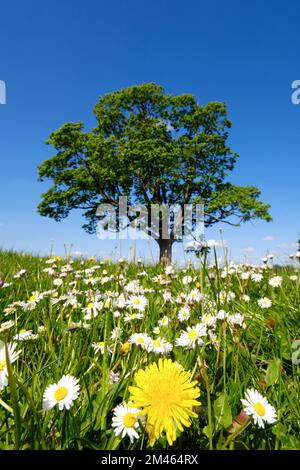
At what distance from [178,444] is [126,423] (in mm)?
208

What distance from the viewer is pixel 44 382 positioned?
1.49 m

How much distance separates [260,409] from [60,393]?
0.63 meters

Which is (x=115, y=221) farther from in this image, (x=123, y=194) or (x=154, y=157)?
(x=154, y=157)

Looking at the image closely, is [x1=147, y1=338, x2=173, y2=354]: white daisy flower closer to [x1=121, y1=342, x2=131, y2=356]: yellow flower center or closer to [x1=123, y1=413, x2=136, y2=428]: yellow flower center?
[x1=121, y1=342, x2=131, y2=356]: yellow flower center

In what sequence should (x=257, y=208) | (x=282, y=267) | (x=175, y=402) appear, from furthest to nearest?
(x=257, y=208) < (x=282, y=267) < (x=175, y=402)

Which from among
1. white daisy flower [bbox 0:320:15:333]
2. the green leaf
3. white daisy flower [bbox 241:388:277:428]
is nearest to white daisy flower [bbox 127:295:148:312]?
white daisy flower [bbox 0:320:15:333]

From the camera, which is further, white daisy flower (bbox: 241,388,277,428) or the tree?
the tree

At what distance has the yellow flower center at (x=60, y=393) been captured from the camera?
3.52 ft

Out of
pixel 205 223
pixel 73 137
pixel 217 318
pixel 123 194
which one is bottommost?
pixel 217 318

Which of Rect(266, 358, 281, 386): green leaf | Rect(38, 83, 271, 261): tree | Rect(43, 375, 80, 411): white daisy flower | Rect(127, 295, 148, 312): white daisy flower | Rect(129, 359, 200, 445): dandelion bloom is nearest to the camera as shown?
Rect(129, 359, 200, 445): dandelion bloom

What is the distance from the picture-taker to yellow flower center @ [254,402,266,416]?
102 centimetres

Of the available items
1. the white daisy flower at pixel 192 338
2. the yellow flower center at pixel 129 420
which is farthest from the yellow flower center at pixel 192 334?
the yellow flower center at pixel 129 420

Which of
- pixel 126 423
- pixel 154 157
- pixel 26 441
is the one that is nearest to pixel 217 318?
pixel 126 423

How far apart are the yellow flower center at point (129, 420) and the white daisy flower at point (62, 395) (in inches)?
6.6
